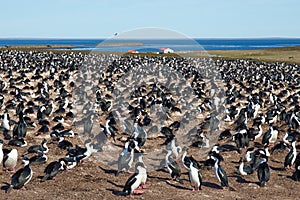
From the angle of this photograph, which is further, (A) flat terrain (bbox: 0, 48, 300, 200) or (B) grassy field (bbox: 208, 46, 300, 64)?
(B) grassy field (bbox: 208, 46, 300, 64)

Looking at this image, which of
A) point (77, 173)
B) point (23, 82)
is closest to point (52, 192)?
point (77, 173)

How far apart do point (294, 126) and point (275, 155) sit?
459 cm

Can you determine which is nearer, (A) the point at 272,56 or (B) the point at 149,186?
(B) the point at 149,186

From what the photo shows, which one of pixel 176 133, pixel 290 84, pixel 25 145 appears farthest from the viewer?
pixel 290 84

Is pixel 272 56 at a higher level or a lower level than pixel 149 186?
lower

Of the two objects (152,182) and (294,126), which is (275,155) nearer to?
(294,126)

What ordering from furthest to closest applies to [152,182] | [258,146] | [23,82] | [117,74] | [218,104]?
[117,74], [23,82], [218,104], [258,146], [152,182]

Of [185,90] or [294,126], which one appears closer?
[294,126]

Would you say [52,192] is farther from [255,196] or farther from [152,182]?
[255,196]

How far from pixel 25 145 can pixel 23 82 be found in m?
20.3

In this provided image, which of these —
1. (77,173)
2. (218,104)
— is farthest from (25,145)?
(218,104)

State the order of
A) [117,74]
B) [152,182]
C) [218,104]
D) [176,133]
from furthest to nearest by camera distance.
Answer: [117,74] → [218,104] → [176,133] → [152,182]

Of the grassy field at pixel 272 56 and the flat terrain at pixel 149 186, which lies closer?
the flat terrain at pixel 149 186

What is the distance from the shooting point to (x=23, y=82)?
36.2m
